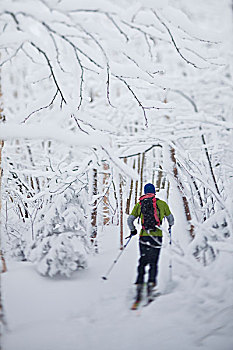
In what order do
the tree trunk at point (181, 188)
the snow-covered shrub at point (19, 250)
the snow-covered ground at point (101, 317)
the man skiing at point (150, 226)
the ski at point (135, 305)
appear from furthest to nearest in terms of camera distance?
the tree trunk at point (181, 188) < the snow-covered shrub at point (19, 250) < the man skiing at point (150, 226) < the ski at point (135, 305) < the snow-covered ground at point (101, 317)

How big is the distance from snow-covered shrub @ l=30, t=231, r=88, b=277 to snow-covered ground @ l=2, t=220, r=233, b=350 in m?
0.09

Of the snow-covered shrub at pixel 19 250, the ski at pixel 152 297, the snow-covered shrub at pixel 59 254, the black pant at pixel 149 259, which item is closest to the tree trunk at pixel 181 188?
the black pant at pixel 149 259

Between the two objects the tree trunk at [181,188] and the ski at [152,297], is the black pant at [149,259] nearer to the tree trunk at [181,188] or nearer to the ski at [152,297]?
the ski at [152,297]

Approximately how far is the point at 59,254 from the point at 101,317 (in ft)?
2.56

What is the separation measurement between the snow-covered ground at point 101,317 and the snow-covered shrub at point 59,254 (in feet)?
0.30

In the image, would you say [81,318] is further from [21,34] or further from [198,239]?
[21,34]

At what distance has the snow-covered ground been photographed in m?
2.34

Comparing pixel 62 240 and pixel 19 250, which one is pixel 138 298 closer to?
pixel 62 240

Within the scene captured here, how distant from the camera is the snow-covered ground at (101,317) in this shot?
92.1 inches

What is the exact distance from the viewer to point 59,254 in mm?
3006

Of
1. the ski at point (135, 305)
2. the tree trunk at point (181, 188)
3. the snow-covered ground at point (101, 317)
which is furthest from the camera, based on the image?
the tree trunk at point (181, 188)

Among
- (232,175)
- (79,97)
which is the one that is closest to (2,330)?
(79,97)

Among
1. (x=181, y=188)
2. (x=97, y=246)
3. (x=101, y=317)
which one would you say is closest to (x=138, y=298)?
(x=101, y=317)

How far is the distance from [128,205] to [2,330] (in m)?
3.22
